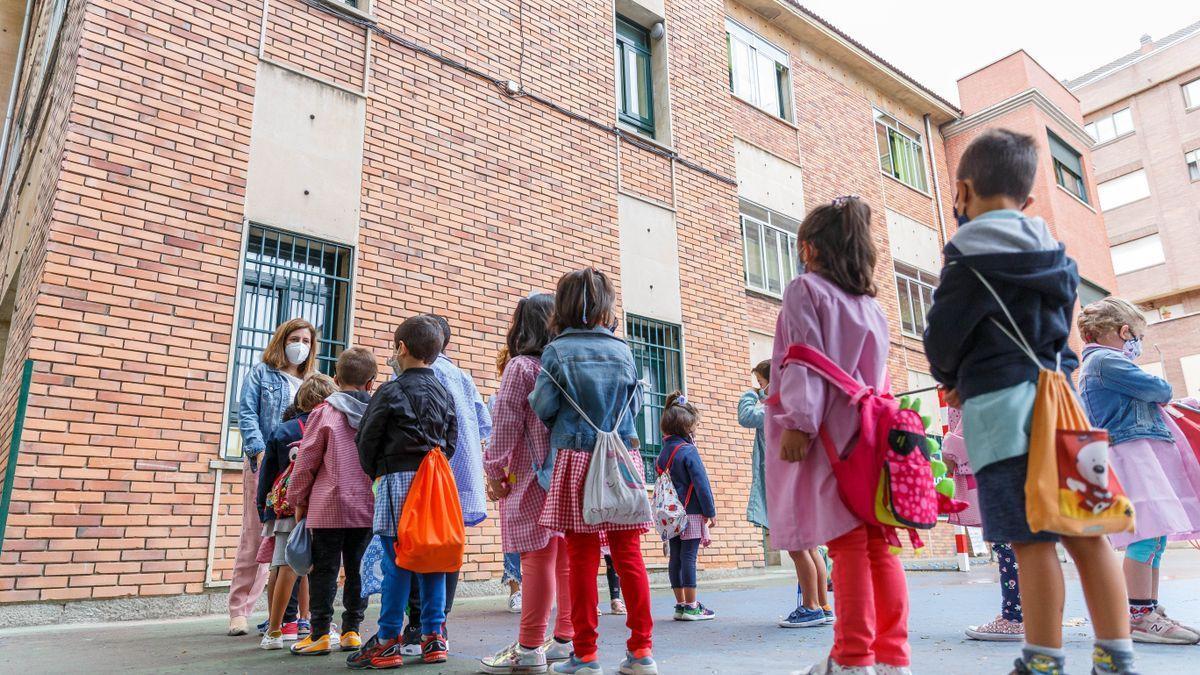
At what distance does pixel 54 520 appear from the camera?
5.44 metres

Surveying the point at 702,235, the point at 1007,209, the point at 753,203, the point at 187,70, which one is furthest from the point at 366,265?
the point at 753,203

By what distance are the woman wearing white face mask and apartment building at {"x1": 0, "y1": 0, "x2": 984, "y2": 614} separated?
1.25 metres

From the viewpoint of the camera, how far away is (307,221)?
728 cm

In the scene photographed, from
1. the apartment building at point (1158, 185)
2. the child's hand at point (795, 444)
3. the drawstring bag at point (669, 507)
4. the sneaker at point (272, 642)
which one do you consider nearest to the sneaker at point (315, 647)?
the sneaker at point (272, 642)

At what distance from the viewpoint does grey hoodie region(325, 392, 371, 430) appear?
14.1 ft

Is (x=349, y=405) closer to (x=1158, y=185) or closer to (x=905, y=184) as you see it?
(x=905, y=184)

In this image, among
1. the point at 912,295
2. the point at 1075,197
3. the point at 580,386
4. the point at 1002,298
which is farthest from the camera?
the point at 1075,197

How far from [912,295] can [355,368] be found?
1400 cm

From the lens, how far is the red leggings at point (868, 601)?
2564 millimetres

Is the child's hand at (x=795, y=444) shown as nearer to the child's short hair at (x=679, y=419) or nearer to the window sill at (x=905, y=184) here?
the child's short hair at (x=679, y=419)

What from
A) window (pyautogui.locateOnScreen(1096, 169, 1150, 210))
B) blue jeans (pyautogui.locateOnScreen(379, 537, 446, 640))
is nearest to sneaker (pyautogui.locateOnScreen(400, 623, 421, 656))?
blue jeans (pyautogui.locateOnScreen(379, 537, 446, 640))

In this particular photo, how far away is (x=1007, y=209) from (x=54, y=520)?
6014 mm

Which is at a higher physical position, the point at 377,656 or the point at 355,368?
the point at 355,368

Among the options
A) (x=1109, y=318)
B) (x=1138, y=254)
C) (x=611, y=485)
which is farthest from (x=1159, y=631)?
(x=1138, y=254)
